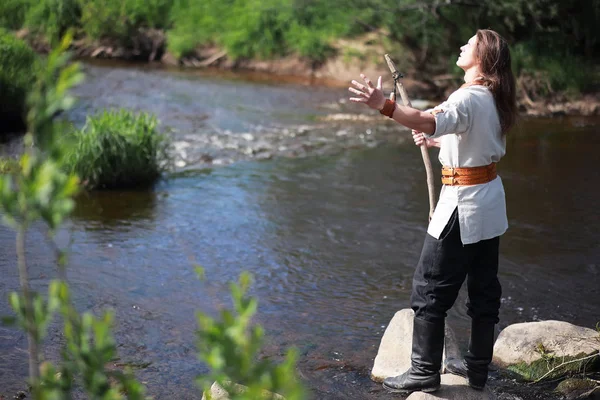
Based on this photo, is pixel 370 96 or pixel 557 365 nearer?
pixel 370 96

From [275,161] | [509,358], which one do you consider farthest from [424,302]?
[275,161]

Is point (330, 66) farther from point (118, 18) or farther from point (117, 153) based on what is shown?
point (117, 153)

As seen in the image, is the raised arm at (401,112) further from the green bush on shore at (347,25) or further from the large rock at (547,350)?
the green bush on shore at (347,25)

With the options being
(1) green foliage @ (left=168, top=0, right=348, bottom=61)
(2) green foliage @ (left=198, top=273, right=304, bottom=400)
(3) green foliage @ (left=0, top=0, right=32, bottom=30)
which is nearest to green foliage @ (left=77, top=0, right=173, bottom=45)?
(1) green foliage @ (left=168, top=0, right=348, bottom=61)

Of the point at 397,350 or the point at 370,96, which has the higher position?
the point at 370,96

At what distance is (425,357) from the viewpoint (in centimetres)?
419

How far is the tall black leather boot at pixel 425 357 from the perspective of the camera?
4113 mm

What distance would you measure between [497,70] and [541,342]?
193cm

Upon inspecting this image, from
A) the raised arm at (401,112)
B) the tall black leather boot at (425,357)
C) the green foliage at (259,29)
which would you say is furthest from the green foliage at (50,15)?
the raised arm at (401,112)

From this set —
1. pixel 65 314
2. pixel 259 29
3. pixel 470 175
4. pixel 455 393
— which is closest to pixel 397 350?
pixel 455 393

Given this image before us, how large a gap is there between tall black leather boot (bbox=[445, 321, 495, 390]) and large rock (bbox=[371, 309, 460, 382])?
0.36 metres

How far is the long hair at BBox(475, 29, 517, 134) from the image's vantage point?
3850 mm

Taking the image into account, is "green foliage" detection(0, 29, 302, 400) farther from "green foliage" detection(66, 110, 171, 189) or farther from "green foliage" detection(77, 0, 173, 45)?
"green foliage" detection(77, 0, 173, 45)

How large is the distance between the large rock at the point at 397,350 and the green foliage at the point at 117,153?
495 centimetres
